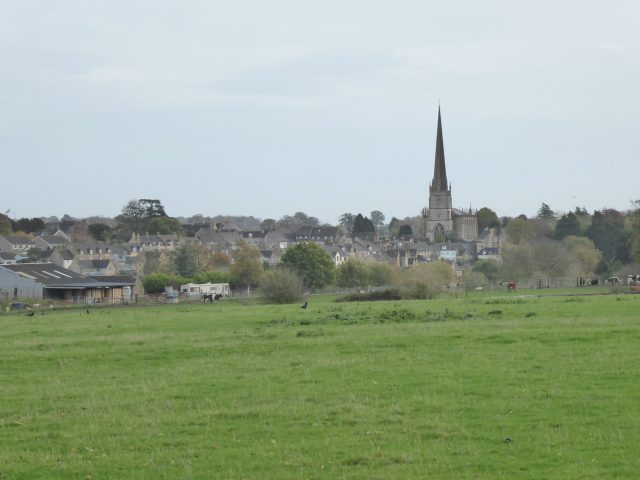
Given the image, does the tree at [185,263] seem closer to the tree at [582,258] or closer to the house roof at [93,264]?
the house roof at [93,264]

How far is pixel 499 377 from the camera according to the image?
2009cm

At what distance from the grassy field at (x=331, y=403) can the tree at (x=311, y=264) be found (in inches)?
2754

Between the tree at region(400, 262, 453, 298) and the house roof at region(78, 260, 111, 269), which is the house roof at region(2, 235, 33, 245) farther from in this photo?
the tree at region(400, 262, 453, 298)

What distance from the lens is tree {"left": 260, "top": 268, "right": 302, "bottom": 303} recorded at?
65.4 metres

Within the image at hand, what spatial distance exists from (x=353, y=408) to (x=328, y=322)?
17.2 metres

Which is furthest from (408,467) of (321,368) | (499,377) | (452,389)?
(321,368)

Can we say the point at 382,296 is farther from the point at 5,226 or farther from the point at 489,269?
the point at 5,226

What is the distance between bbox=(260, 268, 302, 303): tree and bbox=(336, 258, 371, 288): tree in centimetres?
4038

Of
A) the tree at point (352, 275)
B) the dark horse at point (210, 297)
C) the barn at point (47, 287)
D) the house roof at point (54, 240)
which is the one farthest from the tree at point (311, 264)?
the house roof at point (54, 240)

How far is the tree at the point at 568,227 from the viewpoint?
18125 cm

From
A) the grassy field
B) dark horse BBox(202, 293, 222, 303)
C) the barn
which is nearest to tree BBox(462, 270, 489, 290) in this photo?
dark horse BBox(202, 293, 222, 303)

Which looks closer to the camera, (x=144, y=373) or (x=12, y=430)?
(x=12, y=430)

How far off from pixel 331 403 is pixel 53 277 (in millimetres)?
74280

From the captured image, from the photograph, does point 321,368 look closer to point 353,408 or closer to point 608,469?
point 353,408
